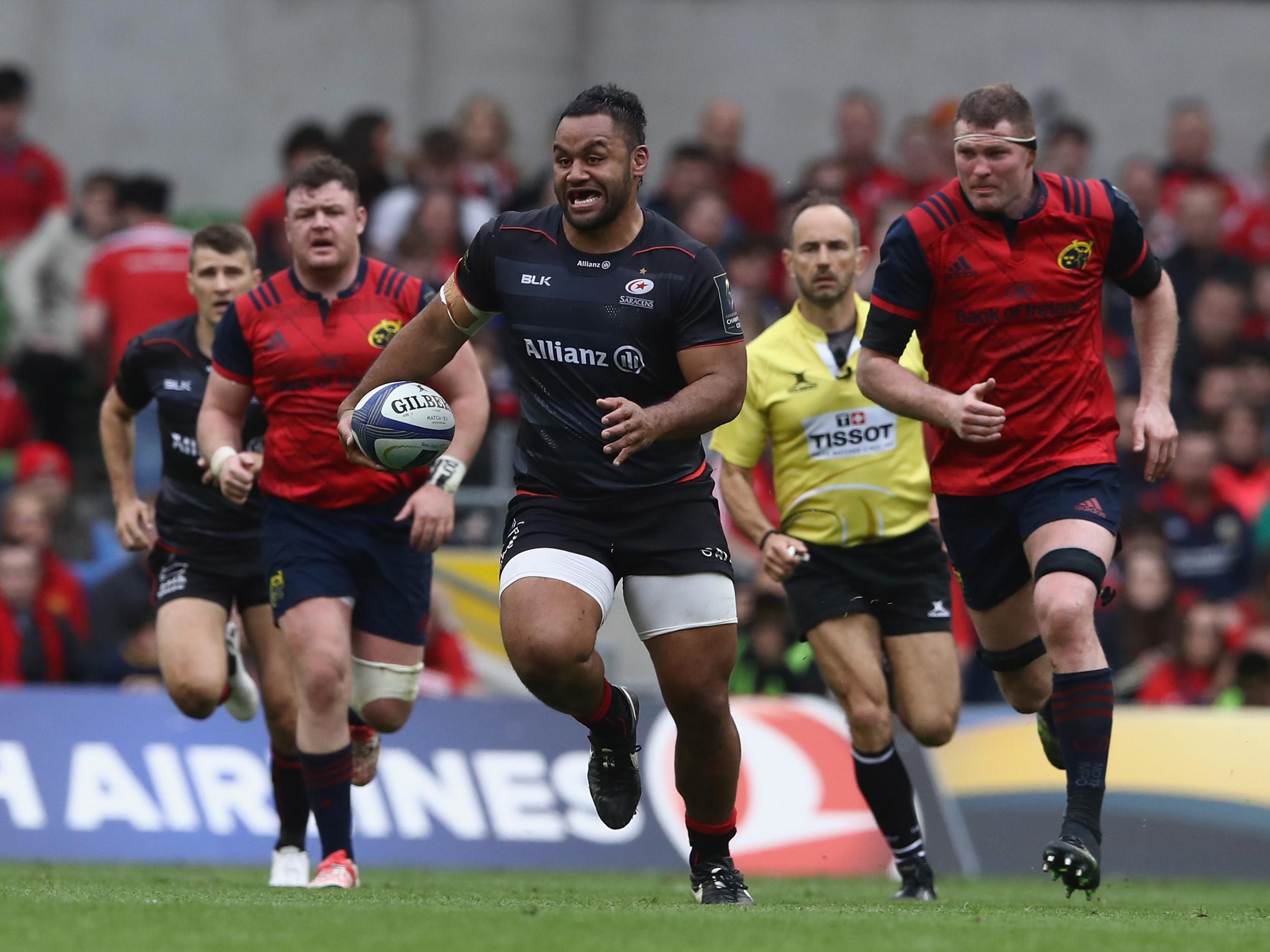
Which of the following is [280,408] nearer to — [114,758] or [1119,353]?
[114,758]

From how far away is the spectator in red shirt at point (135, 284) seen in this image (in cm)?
1420

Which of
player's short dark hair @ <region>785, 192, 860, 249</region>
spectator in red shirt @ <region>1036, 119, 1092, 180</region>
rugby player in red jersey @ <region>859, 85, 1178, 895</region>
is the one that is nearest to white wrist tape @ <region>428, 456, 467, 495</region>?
rugby player in red jersey @ <region>859, 85, 1178, 895</region>

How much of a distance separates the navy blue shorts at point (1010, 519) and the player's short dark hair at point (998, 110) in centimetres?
134

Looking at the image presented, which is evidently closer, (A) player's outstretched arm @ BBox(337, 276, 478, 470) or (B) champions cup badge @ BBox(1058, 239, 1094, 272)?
(A) player's outstretched arm @ BBox(337, 276, 478, 470)

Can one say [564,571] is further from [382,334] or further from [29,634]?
[29,634]

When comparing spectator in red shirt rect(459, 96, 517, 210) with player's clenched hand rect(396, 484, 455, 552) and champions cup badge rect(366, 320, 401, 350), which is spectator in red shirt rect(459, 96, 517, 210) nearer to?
champions cup badge rect(366, 320, 401, 350)

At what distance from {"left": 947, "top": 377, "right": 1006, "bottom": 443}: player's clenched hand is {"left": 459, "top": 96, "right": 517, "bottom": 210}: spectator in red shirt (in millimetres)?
8528

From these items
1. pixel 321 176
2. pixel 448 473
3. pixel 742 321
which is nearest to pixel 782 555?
pixel 448 473

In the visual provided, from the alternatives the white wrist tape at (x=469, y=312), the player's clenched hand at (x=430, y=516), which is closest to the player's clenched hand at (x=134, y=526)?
the player's clenched hand at (x=430, y=516)

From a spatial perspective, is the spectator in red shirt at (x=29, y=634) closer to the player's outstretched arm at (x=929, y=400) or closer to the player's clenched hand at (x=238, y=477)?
the player's clenched hand at (x=238, y=477)

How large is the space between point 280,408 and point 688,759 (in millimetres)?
2476

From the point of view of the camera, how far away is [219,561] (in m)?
9.62

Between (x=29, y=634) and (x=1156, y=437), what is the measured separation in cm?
818

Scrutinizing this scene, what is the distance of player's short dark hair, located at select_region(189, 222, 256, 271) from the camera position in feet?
31.7
